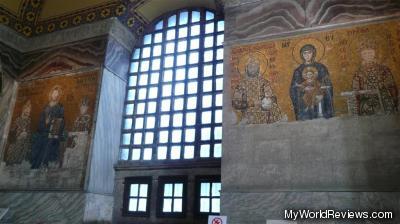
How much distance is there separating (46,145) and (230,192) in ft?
19.3

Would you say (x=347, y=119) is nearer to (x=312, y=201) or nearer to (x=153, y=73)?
(x=312, y=201)

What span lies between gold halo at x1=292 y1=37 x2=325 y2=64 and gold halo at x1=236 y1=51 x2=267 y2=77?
694 millimetres

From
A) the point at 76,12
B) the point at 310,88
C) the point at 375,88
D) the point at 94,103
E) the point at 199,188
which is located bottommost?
the point at 199,188

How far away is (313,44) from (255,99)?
176 centimetres

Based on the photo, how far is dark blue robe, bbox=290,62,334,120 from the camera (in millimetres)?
7914

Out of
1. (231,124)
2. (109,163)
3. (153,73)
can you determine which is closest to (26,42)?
(153,73)

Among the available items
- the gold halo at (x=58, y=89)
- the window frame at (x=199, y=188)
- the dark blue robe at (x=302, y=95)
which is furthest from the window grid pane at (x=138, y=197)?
the dark blue robe at (x=302, y=95)

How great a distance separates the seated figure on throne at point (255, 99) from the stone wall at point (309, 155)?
172 millimetres

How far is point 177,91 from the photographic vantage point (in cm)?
1153

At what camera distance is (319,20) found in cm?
855

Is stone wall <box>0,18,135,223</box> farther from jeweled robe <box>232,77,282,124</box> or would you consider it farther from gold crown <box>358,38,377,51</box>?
gold crown <box>358,38,377,51</box>

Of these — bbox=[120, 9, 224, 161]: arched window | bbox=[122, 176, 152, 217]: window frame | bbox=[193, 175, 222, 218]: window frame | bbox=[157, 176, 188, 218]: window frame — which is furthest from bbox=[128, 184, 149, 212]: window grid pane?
bbox=[193, 175, 222, 218]: window frame

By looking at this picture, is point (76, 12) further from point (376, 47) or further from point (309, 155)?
point (376, 47)

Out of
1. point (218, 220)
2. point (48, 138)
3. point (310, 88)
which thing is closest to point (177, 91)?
point (48, 138)
